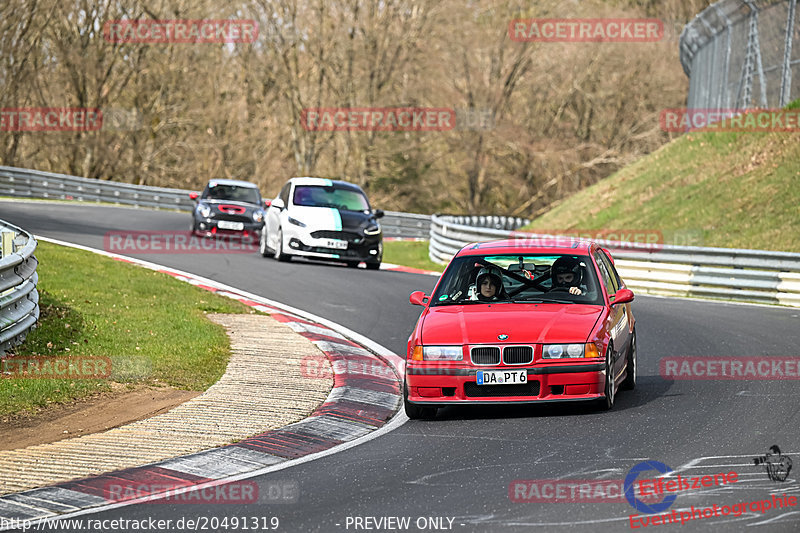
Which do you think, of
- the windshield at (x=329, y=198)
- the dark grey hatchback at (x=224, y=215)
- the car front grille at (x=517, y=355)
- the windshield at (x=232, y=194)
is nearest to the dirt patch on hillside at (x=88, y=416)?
the car front grille at (x=517, y=355)

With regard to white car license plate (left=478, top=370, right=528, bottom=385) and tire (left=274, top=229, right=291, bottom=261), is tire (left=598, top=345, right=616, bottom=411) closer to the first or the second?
white car license plate (left=478, top=370, right=528, bottom=385)

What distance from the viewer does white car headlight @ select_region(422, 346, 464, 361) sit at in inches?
354

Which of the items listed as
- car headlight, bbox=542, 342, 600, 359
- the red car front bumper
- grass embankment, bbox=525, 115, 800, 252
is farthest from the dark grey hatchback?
car headlight, bbox=542, 342, 600, 359

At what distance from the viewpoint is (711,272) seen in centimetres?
2062

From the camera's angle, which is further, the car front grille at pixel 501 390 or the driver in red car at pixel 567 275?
the driver in red car at pixel 567 275

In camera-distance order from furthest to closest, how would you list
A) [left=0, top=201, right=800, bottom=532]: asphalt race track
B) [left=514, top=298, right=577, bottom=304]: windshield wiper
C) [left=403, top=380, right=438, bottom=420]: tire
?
[left=514, top=298, right=577, bottom=304]: windshield wiper < [left=403, top=380, right=438, bottom=420]: tire < [left=0, top=201, right=800, bottom=532]: asphalt race track

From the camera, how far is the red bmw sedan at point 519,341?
8.88 metres

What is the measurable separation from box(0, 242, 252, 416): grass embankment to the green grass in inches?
385

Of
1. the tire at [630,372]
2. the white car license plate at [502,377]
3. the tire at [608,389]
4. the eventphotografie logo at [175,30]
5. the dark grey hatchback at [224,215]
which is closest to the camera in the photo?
the white car license plate at [502,377]

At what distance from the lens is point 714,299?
20.4 meters

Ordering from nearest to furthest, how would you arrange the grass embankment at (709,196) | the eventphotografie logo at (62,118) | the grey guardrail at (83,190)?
the grass embankment at (709,196) → the grey guardrail at (83,190) → the eventphotografie logo at (62,118)

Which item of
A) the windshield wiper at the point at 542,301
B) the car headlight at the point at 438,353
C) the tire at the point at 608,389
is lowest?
the tire at the point at 608,389

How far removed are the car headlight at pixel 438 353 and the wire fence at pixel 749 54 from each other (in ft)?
63.6

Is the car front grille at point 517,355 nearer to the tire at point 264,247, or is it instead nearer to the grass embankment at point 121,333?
→ the grass embankment at point 121,333
